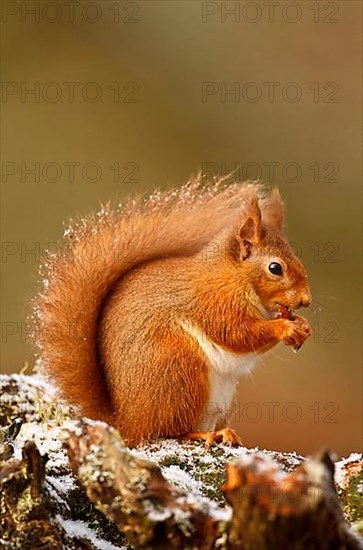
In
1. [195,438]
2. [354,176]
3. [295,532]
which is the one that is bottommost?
[295,532]

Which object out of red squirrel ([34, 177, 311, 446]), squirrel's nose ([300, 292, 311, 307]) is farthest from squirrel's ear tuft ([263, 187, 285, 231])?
squirrel's nose ([300, 292, 311, 307])

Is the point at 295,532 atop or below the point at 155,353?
below

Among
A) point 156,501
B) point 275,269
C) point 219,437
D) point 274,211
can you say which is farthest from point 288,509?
point 274,211

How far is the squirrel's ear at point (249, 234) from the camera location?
1.53 meters

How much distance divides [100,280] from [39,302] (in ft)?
0.35

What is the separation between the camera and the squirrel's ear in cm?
153

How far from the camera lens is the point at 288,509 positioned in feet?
2.21

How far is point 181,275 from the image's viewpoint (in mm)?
1495

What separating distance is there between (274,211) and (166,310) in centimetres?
30

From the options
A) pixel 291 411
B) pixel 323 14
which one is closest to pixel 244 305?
pixel 291 411

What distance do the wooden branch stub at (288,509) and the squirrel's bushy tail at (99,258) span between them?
0.76 meters

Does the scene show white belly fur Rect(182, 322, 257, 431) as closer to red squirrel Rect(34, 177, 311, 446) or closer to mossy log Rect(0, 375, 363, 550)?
red squirrel Rect(34, 177, 311, 446)

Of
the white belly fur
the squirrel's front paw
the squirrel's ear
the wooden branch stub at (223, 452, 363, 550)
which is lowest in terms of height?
the wooden branch stub at (223, 452, 363, 550)

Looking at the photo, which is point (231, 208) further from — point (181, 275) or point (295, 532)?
point (295, 532)
